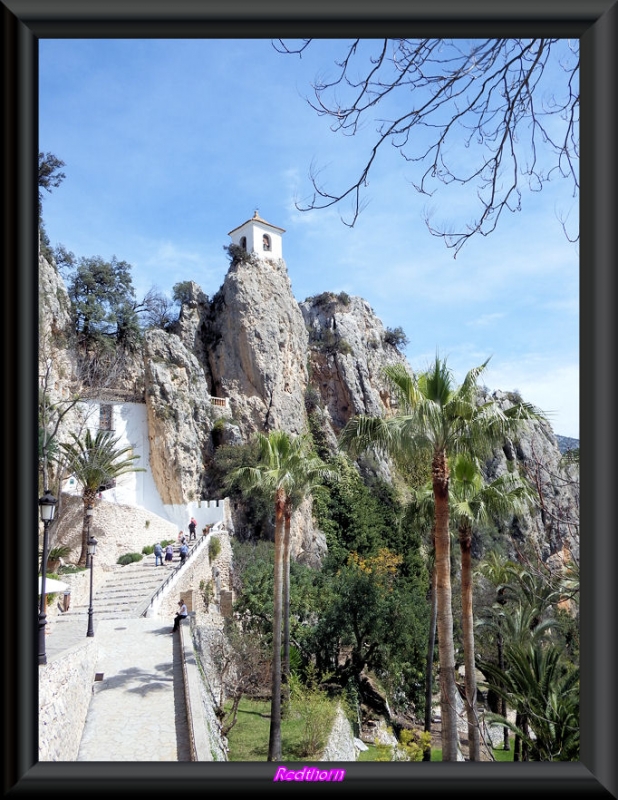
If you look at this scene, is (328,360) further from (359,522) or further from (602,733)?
(602,733)

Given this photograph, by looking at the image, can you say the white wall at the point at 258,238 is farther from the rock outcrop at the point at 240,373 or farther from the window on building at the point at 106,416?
the window on building at the point at 106,416

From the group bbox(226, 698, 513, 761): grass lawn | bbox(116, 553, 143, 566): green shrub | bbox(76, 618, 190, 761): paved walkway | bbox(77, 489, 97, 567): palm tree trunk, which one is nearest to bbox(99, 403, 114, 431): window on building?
bbox(77, 489, 97, 567): palm tree trunk

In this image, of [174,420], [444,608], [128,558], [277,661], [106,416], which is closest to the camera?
[444,608]

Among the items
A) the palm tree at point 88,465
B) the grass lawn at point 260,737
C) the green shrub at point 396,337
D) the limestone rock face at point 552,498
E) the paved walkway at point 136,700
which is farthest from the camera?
the green shrub at point 396,337

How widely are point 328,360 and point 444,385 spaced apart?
28056 millimetres

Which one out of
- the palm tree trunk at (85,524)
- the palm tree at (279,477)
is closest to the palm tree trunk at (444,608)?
the palm tree at (279,477)

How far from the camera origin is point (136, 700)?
832 cm

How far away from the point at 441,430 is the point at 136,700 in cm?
569

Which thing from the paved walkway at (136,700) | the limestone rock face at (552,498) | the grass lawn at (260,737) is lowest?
the grass lawn at (260,737)

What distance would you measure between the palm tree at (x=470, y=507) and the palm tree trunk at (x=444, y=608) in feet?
3.76

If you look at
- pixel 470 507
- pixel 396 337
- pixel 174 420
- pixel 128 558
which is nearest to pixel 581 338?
pixel 470 507

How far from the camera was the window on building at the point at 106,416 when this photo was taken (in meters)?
22.2

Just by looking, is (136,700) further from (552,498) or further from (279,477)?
(552,498)
